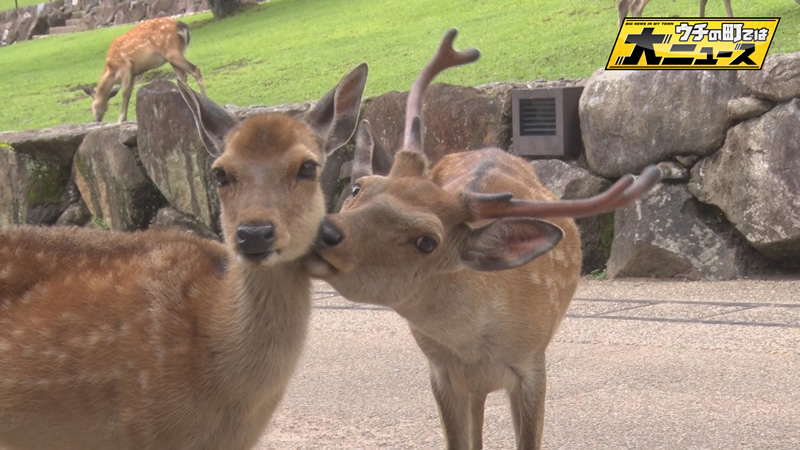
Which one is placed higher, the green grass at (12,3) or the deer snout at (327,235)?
the deer snout at (327,235)

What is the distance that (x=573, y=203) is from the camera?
3.66m

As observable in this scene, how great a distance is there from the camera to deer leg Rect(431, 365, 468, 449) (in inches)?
174

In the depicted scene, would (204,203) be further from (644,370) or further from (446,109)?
(644,370)

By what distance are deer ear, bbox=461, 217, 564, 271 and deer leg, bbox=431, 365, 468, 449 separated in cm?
69

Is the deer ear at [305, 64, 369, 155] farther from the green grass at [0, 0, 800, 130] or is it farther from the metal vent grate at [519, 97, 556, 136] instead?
the green grass at [0, 0, 800, 130]

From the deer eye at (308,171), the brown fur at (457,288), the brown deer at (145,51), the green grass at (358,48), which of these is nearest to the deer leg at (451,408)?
the brown fur at (457,288)

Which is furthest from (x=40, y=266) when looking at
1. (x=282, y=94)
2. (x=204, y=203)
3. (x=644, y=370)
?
(x=282, y=94)

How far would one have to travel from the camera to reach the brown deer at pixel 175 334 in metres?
3.56

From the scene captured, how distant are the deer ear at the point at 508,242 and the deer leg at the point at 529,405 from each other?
70 centimetres

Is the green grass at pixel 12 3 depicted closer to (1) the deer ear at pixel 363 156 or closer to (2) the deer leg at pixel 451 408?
(1) the deer ear at pixel 363 156

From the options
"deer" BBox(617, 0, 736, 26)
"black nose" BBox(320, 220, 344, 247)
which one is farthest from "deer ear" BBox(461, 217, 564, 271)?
"deer" BBox(617, 0, 736, 26)

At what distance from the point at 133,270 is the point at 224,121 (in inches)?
22.1

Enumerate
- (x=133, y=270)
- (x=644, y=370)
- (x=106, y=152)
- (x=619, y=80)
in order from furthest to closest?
(x=106, y=152) → (x=619, y=80) → (x=644, y=370) → (x=133, y=270)

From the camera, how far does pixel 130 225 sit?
1100 centimetres
